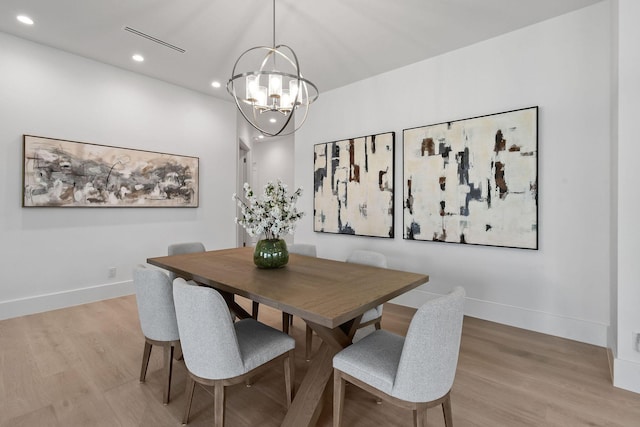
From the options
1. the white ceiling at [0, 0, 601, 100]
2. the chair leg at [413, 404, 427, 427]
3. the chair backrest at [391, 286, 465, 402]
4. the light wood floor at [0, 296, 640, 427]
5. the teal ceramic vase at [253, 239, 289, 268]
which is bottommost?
the light wood floor at [0, 296, 640, 427]

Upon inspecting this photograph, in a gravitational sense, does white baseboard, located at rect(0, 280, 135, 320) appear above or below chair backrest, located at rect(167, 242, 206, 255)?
below

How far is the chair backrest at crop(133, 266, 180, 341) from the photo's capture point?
5.97 feet

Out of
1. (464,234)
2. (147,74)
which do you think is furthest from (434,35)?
(147,74)

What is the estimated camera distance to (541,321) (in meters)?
2.88

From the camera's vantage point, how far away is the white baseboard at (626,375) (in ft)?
6.52

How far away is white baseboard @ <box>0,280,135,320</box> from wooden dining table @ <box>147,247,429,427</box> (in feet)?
7.12

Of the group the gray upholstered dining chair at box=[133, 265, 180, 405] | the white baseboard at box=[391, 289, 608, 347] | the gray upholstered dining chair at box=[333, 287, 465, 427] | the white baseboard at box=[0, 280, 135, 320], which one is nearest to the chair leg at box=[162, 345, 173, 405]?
the gray upholstered dining chair at box=[133, 265, 180, 405]

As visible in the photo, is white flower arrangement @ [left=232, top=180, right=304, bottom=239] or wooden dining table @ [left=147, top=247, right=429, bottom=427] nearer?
wooden dining table @ [left=147, top=247, right=429, bottom=427]

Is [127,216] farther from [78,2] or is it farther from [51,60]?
[78,2]

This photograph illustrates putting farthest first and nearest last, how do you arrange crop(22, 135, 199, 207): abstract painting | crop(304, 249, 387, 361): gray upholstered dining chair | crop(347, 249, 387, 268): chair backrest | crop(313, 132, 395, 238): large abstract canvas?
crop(313, 132, 395, 238): large abstract canvas < crop(22, 135, 199, 207): abstract painting < crop(347, 249, 387, 268): chair backrest < crop(304, 249, 387, 361): gray upholstered dining chair

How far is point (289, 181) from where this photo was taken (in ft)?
23.7

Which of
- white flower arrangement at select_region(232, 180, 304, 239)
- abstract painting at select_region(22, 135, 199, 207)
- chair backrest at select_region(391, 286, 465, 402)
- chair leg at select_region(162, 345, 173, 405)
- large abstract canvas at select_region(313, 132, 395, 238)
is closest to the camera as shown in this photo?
chair backrest at select_region(391, 286, 465, 402)

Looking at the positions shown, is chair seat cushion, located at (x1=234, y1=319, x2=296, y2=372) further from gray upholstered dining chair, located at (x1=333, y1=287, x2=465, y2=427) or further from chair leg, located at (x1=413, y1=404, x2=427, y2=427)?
chair leg, located at (x1=413, y1=404, x2=427, y2=427)

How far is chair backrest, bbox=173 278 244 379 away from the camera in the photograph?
142cm
